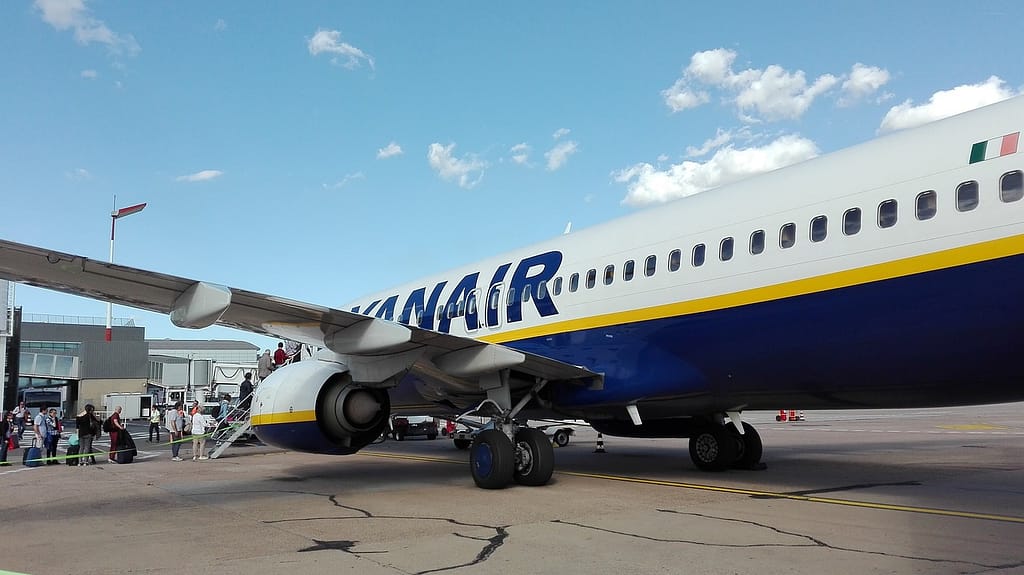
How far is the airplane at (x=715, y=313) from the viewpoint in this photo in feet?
22.8

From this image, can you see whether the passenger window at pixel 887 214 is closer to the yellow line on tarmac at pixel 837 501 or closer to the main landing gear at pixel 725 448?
the yellow line on tarmac at pixel 837 501

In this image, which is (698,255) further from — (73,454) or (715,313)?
(73,454)

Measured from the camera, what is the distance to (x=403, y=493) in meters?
10.4

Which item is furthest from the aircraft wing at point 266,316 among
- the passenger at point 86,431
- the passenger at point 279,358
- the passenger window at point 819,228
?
the passenger at point 86,431

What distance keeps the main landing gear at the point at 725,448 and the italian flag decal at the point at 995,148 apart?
644 centimetres

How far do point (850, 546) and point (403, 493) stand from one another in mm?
5954

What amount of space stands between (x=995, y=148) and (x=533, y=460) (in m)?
6.46

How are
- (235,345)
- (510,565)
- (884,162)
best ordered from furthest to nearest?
1. (235,345)
2. (884,162)
3. (510,565)

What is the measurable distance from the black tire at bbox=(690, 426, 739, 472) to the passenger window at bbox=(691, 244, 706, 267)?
4.50 m

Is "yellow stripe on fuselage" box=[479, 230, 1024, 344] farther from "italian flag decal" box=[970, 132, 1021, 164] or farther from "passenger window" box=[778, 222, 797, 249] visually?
"italian flag decal" box=[970, 132, 1021, 164]

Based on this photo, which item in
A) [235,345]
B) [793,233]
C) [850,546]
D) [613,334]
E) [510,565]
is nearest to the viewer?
[510,565]

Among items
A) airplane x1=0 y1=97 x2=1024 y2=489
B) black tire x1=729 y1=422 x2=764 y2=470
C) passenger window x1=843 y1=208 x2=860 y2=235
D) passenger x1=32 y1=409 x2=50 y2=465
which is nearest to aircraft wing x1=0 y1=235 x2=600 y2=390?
airplane x1=0 y1=97 x2=1024 y2=489

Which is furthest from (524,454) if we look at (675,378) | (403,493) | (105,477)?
(105,477)

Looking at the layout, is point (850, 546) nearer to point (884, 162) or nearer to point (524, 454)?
point (884, 162)
